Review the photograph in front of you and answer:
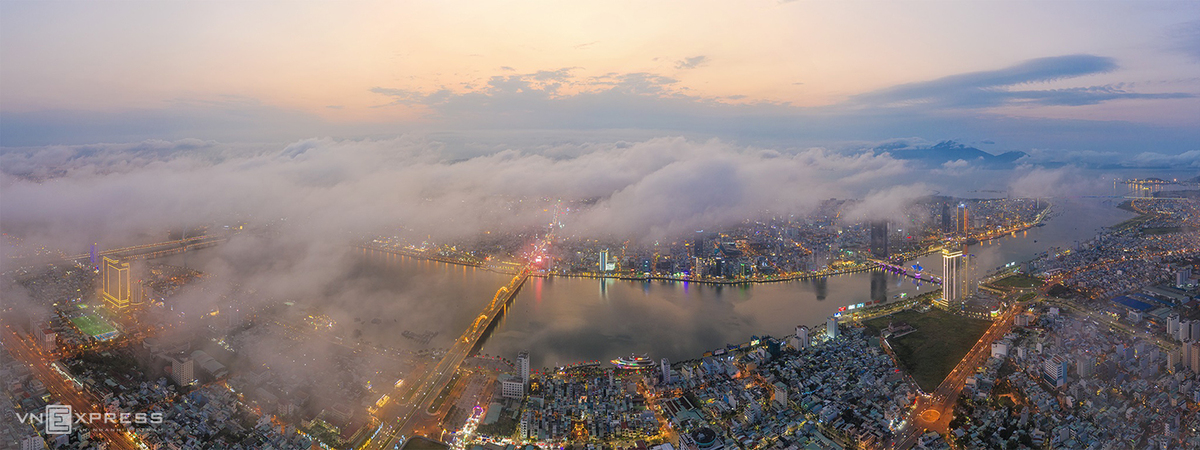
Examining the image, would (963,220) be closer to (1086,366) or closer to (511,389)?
(1086,366)

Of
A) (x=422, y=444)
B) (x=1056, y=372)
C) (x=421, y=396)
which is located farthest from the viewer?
(x=421, y=396)

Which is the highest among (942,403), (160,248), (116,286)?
(160,248)

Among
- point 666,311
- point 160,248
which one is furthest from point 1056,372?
point 160,248

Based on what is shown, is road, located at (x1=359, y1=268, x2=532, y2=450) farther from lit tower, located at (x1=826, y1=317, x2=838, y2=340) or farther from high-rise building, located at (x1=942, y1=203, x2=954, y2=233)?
high-rise building, located at (x1=942, y1=203, x2=954, y2=233)

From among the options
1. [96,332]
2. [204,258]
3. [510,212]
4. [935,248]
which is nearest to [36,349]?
[96,332]

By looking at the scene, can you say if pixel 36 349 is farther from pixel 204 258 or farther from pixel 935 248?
pixel 935 248

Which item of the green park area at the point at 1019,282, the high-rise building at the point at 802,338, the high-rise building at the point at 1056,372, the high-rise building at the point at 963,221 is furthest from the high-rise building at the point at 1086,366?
the high-rise building at the point at 963,221
